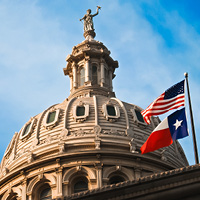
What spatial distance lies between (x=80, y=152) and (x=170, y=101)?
81.1 feet

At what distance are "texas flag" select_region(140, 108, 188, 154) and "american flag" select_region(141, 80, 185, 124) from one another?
3.13 ft

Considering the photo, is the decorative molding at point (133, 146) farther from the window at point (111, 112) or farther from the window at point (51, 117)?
the window at point (51, 117)

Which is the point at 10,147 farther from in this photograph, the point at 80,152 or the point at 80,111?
the point at 80,152

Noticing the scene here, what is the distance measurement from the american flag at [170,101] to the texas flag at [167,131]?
953 mm

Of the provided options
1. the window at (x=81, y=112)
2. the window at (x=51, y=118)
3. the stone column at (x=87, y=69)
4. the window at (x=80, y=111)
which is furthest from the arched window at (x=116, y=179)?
A: the stone column at (x=87, y=69)

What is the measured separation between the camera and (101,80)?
2761 inches

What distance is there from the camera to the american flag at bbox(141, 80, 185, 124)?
30.3 m

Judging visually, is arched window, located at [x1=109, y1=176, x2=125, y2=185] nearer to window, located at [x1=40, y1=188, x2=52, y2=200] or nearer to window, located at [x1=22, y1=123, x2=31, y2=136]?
window, located at [x1=40, y1=188, x2=52, y2=200]

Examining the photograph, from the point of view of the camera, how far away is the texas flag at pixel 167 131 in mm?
29109

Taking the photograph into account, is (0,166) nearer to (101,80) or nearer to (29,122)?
(29,122)

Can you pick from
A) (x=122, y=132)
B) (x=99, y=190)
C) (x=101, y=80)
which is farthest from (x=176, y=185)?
(x=101, y=80)

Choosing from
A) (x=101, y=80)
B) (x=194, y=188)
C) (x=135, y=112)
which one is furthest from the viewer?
(x=101, y=80)

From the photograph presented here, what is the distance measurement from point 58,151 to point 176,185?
32999mm

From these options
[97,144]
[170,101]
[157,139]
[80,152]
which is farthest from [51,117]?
[157,139]
